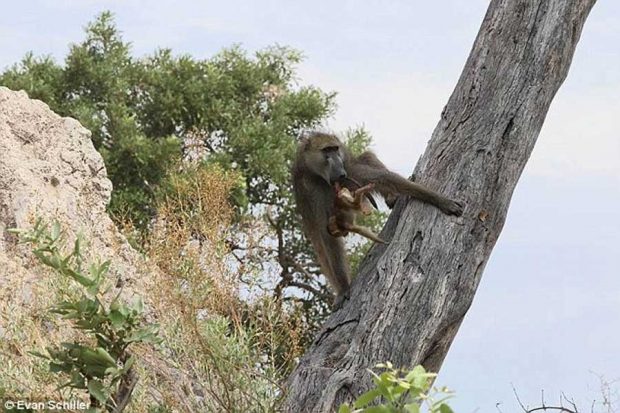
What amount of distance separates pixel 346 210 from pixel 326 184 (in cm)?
21

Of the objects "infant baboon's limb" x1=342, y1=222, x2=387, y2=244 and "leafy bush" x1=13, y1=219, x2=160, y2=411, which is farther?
"infant baboon's limb" x1=342, y1=222, x2=387, y2=244

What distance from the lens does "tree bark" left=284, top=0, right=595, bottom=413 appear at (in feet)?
15.4

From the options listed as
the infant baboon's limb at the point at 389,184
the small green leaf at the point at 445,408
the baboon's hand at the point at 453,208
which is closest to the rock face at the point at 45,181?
the infant baboon's limb at the point at 389,184

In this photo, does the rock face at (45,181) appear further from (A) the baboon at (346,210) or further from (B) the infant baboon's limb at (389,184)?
(B) the infant baboon's limb at (389,184)

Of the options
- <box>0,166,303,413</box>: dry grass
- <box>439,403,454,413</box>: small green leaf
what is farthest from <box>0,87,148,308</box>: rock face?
<box>439,403,454,413</box>: small green leaf

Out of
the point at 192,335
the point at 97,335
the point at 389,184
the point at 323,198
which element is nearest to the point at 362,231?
the point at 389,184

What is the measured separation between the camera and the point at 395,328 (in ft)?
15.5

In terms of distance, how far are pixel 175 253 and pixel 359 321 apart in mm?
1056

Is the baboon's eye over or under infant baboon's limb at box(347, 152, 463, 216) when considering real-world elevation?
over

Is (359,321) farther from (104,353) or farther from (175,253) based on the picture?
(104,353)

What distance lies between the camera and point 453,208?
4855mm

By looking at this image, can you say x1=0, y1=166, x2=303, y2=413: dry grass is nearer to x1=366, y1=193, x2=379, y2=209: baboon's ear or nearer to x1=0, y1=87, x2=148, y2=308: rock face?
x1=366, y1=193, x2=379, y2=209: baboon's ear

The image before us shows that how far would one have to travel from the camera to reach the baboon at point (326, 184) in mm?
5637

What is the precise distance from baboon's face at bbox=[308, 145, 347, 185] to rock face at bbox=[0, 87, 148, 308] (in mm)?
1383
